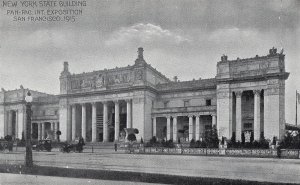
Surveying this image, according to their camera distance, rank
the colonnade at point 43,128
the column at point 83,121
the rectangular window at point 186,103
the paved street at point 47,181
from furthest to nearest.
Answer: the colonnade at point 43,128
the column at point 83,121
the rectangular window at point 186,103
the paved street at point 47,181

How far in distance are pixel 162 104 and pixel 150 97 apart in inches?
104

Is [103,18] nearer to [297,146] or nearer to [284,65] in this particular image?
[297,146]

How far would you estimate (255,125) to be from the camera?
3988 cm

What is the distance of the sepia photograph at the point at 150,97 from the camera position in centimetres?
1564

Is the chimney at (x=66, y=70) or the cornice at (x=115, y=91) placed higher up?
the chimney at (x=66, y=70)

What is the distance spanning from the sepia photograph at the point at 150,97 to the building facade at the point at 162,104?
16cm

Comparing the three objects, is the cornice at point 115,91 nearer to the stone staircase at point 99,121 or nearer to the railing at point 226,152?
the stone staircase at point 99,121

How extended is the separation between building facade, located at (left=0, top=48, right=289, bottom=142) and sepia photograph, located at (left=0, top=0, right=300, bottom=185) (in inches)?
6.4

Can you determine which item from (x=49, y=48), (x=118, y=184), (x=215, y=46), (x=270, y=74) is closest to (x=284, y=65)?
(x=270, y=74)

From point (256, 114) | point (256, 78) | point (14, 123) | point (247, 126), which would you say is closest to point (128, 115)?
point (247, 126)

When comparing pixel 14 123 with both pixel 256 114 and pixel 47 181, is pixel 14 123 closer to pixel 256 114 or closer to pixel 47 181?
pixel 256 114

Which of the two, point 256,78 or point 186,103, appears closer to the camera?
point 256,78

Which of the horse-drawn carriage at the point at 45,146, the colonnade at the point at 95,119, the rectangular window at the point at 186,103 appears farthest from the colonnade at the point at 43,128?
the rectangular window at the point at 186,103

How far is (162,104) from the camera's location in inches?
1981
